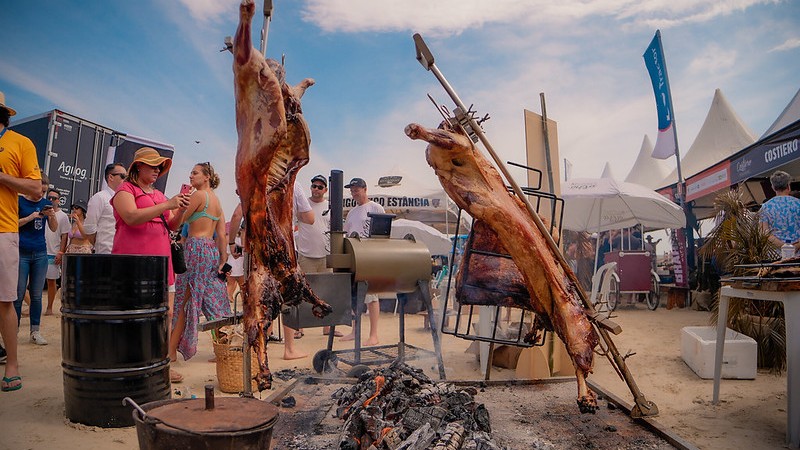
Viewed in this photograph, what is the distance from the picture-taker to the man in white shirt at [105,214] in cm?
609

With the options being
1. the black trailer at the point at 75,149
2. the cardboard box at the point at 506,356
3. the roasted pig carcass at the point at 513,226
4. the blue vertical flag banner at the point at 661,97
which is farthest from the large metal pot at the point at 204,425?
the blue vertical flag banner at the point at 661,97

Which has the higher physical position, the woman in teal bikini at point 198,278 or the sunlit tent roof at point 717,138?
the sunlit tent roof at point 717,138

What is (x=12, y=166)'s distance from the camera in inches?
170

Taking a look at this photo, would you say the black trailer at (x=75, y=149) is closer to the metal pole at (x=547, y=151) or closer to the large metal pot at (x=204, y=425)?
the metal pole at (x=547, y=151)

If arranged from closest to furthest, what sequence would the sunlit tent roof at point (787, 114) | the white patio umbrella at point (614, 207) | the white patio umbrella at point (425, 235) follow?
1. the sunlit tent roof at point (787, 114)
2. the white patio umbrella at point (614, 207)
3. the white patio umbrella at point (425, 235)

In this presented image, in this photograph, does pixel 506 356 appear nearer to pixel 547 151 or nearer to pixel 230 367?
pixel 547 151

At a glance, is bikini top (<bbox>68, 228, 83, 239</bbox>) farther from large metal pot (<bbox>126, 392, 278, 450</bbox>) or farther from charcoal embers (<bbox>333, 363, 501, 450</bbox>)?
large metal pot (<bbox>126, 392, 278, 450</bbox>)

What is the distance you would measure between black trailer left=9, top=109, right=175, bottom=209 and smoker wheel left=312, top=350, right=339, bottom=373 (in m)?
8.22

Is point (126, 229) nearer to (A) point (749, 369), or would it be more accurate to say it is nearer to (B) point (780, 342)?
(A) point (749, 369)

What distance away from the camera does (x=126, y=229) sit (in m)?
4.64

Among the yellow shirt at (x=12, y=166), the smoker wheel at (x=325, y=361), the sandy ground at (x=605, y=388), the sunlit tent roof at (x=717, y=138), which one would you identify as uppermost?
the sunlit tent roof at (x=717, y=138)

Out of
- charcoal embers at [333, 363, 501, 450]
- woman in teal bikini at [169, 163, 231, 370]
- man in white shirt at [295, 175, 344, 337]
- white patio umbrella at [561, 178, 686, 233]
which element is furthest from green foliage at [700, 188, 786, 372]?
woman in teal bikini at [169, 163, 231, 370]

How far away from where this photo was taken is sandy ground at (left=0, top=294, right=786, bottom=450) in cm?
371

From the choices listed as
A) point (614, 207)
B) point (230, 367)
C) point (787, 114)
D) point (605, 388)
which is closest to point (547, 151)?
point (605, 388)
